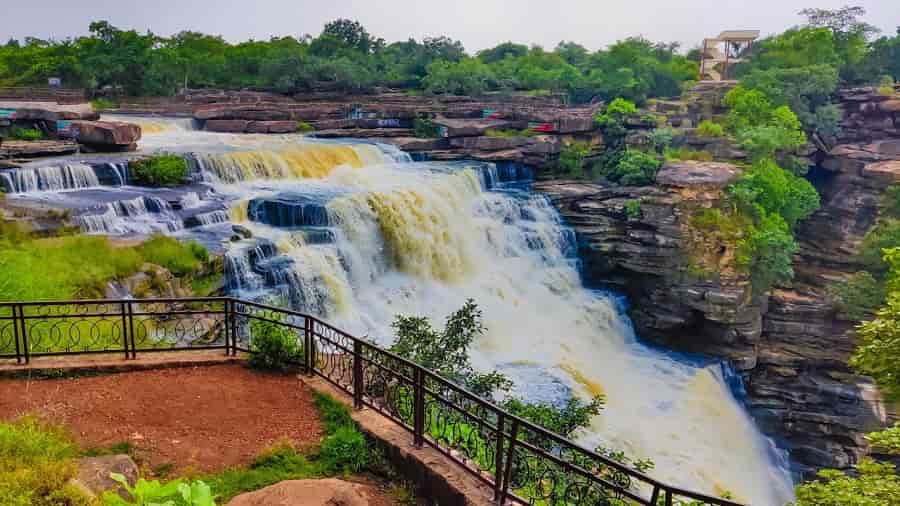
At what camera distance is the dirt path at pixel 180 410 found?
18.3 feet

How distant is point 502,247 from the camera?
17750 millimetres

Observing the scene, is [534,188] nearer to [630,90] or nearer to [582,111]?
[582,111]

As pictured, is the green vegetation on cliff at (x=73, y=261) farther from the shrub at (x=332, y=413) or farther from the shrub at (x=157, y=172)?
the shrub at (x=332, y=413)

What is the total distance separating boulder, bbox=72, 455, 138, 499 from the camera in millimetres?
4312

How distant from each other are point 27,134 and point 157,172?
5925mm

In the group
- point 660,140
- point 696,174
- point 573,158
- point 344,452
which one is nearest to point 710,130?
point 660,140

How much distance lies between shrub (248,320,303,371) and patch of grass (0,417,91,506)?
8.01 feet

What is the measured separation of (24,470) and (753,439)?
16.1 meters

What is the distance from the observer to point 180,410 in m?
6.14

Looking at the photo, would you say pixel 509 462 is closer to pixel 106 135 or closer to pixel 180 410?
pixel 180 410

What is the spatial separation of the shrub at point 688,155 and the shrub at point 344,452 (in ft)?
60.0

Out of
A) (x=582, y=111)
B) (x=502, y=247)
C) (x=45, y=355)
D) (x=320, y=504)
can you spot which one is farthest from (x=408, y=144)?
(x=320, y=504)

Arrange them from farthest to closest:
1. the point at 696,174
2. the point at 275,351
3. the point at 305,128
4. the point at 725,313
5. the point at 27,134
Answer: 1. the point at 305,128
2. the point at 696,174
3. the point at 27,134
4. the point at 725,313
5. the point at 275,351

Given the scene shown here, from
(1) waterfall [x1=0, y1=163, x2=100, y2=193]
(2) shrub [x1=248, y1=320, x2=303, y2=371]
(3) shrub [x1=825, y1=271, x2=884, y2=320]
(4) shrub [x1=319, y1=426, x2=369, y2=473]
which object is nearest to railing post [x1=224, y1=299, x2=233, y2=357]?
(2) shrub [x1=248, y1=320, x2=303, y2=371]
